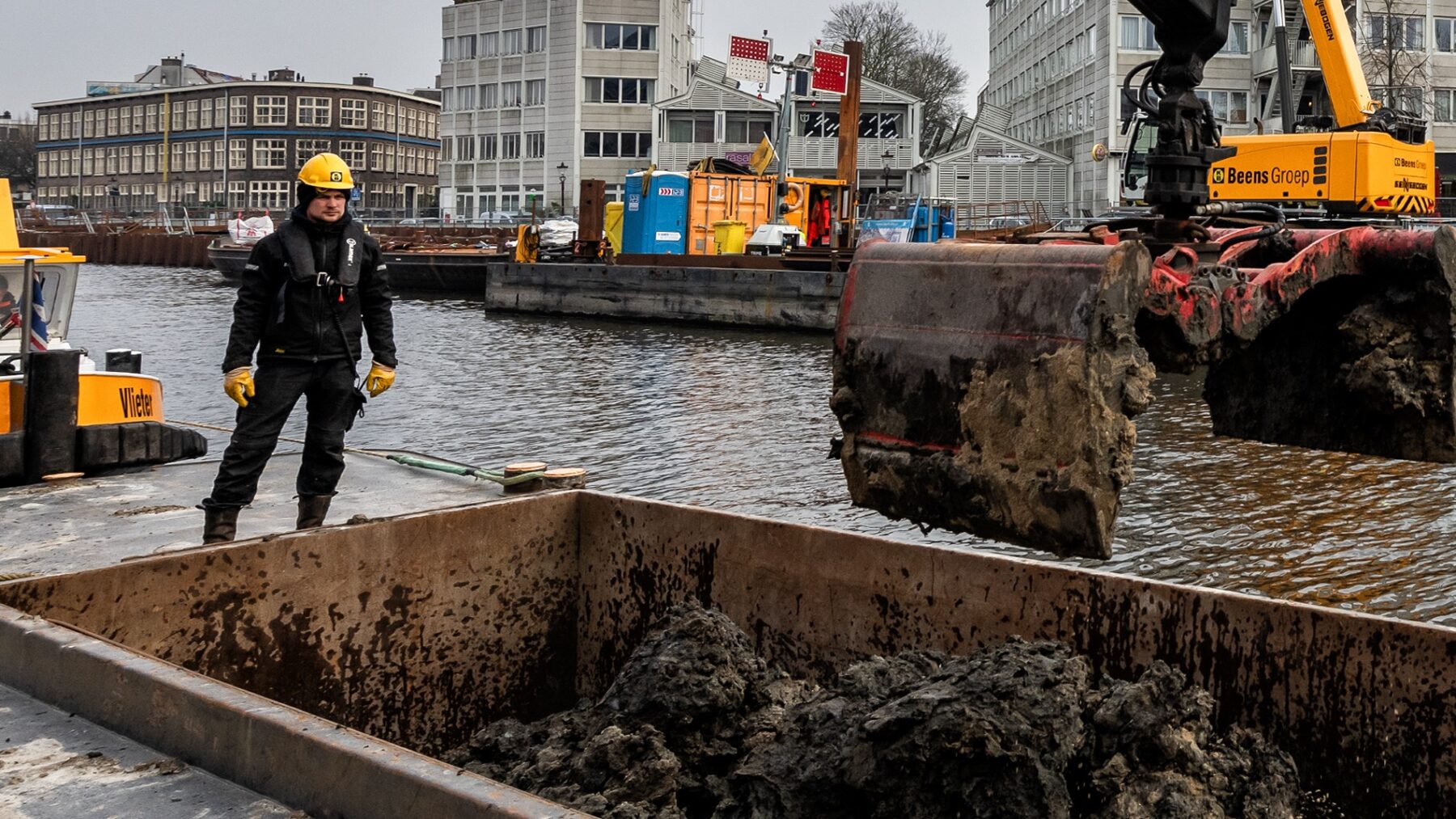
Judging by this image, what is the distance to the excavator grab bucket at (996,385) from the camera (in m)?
4.01

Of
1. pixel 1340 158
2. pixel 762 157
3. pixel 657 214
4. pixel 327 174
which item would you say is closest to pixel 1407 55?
pixel 762 157

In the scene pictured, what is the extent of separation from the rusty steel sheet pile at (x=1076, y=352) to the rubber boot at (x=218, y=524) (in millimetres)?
2821

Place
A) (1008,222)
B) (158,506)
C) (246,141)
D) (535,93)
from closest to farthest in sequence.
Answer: (158,506)
(1008,222)
(535,93)
(246,141)

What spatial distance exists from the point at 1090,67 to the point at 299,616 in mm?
53077

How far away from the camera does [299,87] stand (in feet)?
340

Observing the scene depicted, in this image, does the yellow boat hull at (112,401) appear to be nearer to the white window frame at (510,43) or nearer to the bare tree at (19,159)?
the white window frame at (510,43)

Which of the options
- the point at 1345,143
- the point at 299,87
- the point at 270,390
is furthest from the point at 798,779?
the point at 299,87

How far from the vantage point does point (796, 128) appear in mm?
63625

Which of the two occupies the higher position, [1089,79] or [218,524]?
[1089,79]

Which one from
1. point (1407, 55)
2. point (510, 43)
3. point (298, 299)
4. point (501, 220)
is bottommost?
point (298, 299)

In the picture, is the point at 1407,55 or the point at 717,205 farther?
the point at 1407,55

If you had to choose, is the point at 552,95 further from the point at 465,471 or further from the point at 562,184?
the point at 465,471

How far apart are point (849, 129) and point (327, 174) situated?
25.5 metres

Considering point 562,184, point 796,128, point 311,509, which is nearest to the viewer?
point 311,509
